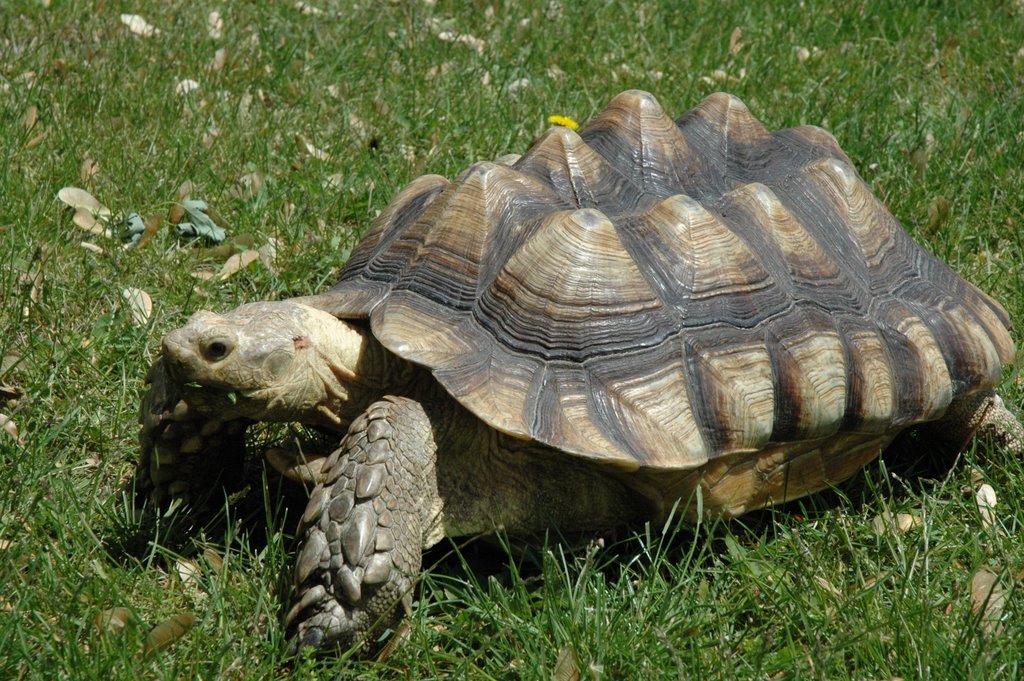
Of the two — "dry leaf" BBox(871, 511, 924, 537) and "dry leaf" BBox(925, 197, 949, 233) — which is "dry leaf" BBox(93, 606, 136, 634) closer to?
"dry leaf" BBox(871, 511, 924, 537)

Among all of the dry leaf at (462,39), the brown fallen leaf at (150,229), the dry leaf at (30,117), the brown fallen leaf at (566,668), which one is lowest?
the brown fallen leaf at (566,668)

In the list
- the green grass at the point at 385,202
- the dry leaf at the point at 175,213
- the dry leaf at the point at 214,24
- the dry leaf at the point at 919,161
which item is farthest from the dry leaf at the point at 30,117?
the dry leaf at the point at 919,161

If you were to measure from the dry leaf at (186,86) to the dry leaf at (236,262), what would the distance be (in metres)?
1.48

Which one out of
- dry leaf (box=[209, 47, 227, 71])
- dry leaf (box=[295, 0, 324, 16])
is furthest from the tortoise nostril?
dry leaf (box=[295, 0, 324, 16])

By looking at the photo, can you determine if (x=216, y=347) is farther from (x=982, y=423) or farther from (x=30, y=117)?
(x=30, y=117)

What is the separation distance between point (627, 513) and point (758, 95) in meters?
3.57

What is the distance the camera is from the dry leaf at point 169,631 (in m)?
2.42

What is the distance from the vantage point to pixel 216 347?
2643 millimetres

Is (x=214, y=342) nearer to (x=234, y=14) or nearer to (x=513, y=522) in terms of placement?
(x=513, y=522)

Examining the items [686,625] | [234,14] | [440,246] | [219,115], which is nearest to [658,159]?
[440,246]

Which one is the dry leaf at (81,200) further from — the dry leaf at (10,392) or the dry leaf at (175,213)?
the dry leaf at (10,392)

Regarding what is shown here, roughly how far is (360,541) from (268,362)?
575 millimetres

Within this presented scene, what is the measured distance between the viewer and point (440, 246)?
9.82ft

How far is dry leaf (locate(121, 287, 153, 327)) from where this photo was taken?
12.2 ft
